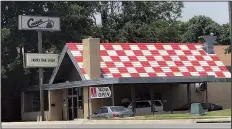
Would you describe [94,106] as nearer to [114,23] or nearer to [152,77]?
[152,77]

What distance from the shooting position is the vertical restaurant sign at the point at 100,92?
34.4 meters

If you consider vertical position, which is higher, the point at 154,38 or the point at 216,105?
the point at 154,38

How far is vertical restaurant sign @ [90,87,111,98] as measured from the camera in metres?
34.4

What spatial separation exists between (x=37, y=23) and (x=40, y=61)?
419 centimetres

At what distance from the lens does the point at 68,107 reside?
4134cm

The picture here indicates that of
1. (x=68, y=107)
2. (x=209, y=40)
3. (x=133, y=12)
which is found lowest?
(x=68, y=107)

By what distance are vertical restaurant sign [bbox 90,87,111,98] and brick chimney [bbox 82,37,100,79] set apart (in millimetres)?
1458

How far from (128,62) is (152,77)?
3713 mm

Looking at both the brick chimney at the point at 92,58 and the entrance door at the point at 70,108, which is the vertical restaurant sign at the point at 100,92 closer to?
the brick chimney at the point at 92,58

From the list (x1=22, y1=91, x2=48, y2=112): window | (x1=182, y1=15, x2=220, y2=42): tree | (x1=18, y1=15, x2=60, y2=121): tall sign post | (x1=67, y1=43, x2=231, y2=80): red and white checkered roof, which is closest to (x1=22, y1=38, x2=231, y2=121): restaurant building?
(x1=67, y1=43, x2=231, y2=80): red and white checkered roof

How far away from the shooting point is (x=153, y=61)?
39.4 metres

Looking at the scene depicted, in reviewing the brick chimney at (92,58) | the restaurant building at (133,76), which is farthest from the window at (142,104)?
the brick chimney at (92,58)

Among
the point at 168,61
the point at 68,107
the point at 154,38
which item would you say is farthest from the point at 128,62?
the point at 154,38

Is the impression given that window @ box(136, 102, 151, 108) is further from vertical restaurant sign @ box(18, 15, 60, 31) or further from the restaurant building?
vertical restaurant sign @ box(18, 15, 60, 31)
